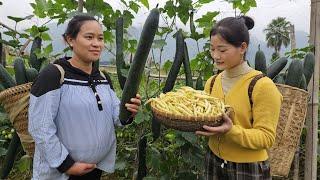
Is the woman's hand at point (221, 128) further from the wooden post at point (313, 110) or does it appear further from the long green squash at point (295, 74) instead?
the wooden post at point (313, 110)

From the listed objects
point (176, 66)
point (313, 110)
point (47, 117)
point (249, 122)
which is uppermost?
point (176, 66)

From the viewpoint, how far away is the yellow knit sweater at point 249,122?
205cm

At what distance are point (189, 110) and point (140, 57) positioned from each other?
40 centimetres

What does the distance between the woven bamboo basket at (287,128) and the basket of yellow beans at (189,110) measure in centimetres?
68

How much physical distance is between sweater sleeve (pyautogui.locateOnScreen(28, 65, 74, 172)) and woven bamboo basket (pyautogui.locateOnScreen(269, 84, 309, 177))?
1362 mm

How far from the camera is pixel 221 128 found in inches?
78.6

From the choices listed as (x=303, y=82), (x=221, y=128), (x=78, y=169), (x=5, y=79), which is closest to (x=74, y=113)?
(x=78, y=169)

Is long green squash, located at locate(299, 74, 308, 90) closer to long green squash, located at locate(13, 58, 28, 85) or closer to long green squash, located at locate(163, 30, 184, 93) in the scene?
long green squash, located at locate(163, 30, 184, 93)

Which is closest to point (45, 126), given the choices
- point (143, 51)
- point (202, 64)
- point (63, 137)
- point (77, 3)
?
point (63, 137)

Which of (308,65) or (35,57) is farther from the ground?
(35,57)

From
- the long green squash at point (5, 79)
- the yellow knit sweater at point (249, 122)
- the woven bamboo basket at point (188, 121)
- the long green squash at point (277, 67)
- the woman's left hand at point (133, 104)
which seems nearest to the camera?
the woven bamboo basket at point (188, 121)

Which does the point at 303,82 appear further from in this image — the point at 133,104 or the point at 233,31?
the point at 133,104

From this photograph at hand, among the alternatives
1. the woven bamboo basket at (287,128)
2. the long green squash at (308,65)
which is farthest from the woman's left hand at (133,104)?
the long green squash at (308,65)

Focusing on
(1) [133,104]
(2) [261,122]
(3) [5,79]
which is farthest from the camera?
(3) [5,79]
